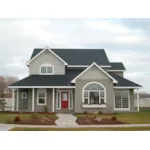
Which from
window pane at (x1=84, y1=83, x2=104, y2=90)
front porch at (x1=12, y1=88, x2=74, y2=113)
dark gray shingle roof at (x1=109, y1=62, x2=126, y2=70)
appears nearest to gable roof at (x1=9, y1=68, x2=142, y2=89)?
front porch at (x1=12, y1=88, x2=74, y2=113)

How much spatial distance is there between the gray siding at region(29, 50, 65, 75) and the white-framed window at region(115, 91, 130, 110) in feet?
16.2

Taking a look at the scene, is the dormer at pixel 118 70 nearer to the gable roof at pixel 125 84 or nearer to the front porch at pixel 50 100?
the gable roof at pixel 125 84

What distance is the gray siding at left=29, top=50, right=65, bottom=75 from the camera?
2298cm

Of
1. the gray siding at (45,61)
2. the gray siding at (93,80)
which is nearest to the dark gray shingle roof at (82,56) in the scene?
the gray siding at (45,61)

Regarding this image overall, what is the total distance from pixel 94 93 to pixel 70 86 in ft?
6.11

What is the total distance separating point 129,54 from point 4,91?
11261 mm

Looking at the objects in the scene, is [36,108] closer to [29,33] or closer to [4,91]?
[4,91]

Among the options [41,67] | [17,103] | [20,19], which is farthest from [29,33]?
[17,103]

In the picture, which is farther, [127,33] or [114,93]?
[114,93]

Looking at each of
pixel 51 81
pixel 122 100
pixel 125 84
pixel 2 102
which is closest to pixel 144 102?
pixel 122 100

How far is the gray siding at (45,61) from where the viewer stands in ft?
75.4

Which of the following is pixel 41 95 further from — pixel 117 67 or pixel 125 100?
pixel 117 67

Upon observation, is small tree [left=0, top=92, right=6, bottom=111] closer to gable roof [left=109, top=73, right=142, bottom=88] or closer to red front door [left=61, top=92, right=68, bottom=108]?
red front door [left=61, top=92, right=68, bottom=108]

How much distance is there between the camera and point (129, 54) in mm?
18031
